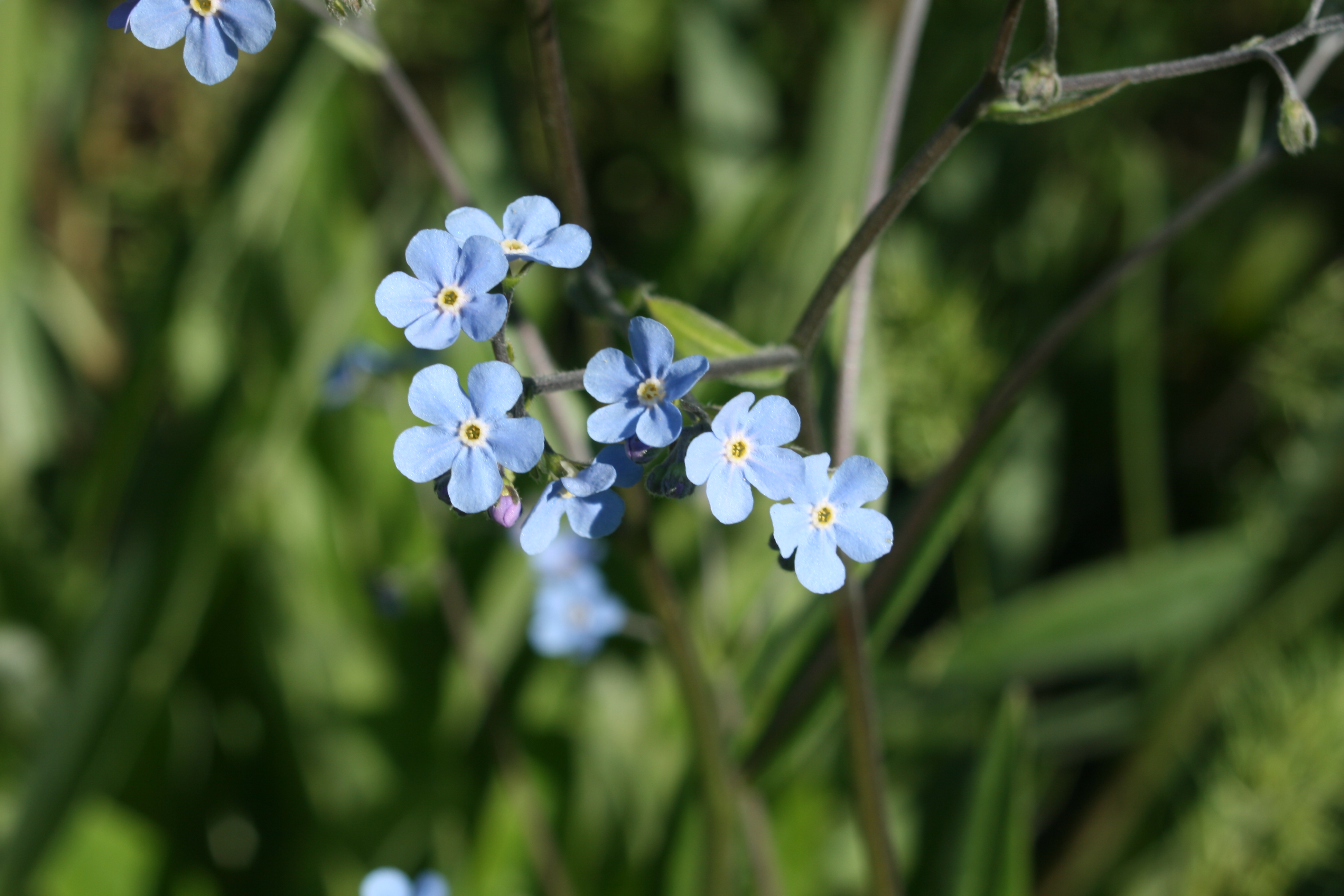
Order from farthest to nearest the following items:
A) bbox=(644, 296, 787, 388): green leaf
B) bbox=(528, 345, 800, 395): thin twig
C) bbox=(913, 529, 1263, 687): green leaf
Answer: bbox=(913, 529, 1263, 687): green leaf
bbox=(644, 296, 787, 388): green leaf
bbox=(528, 345, 800, 395): thin twig

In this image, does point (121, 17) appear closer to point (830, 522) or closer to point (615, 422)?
point (615, 422)

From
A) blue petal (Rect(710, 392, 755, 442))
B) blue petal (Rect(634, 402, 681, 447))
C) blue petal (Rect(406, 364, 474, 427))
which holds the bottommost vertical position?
blue petal (Rect(710, 392, 755, 442))

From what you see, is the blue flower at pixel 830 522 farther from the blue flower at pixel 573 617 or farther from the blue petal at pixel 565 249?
the blue flower at pixel 573 617

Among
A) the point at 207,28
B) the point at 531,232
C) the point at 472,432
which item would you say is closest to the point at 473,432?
the point at 472,432

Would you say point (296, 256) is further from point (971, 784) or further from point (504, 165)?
point (971, 784)

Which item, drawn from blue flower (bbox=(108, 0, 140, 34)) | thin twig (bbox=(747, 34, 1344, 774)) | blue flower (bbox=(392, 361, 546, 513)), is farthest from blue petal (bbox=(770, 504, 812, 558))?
blue flower (bbox=(108, 0, 140, 34))

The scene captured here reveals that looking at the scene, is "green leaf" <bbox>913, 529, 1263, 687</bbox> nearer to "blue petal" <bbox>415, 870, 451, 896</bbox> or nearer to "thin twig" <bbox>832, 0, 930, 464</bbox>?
"thin twig" <bbox>832, 0, 930, 464</bbox>

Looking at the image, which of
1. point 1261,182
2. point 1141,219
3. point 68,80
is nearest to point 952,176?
point 1141,219

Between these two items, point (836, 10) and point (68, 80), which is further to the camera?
point (68, 80)
